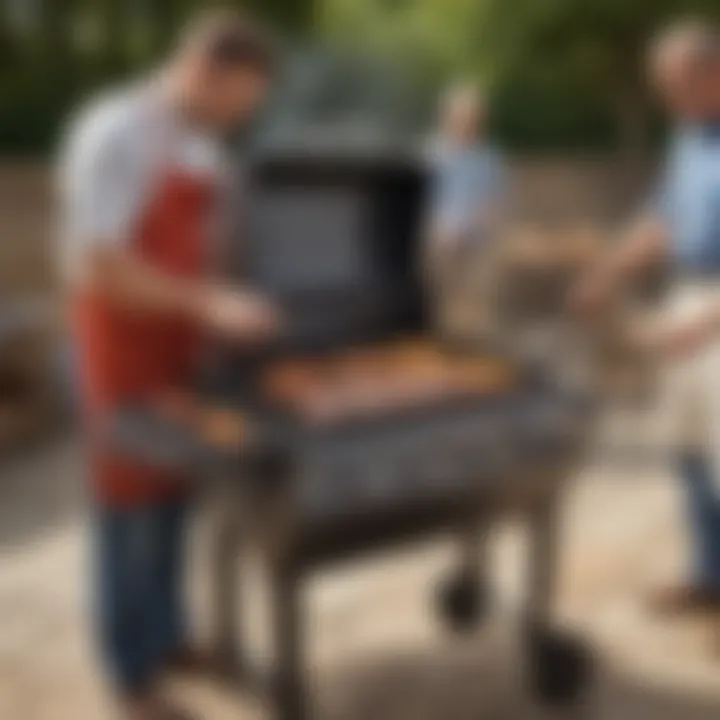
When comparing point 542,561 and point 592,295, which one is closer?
point 542,561

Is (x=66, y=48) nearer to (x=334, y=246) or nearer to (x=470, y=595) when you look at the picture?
(x=334, y=246)

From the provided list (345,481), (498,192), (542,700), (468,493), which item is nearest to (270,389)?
(345,481)

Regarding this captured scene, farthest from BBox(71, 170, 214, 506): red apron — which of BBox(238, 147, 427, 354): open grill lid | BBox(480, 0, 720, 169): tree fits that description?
BBox(480, 0, 720, 169): tree

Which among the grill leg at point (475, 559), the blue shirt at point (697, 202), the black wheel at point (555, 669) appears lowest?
the black wheel at point (555, 669)

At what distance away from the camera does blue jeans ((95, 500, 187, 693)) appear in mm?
1773

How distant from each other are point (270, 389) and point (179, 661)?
0.46 meters

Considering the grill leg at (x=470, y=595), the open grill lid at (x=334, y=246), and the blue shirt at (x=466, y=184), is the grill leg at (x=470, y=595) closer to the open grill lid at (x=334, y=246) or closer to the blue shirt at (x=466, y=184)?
the open grill lid at (x=334, y=246)

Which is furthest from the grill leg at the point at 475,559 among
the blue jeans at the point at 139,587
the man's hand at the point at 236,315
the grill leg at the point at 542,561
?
the man's hand at the point at 236,315

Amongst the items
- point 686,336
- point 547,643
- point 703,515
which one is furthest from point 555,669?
point 686,336

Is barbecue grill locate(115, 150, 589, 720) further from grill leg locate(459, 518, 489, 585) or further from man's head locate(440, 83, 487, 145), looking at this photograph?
man's head locate(440, 83, 487, 145)

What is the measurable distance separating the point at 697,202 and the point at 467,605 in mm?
751

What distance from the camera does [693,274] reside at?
201 cm

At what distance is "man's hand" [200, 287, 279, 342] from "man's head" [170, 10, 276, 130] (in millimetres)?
227

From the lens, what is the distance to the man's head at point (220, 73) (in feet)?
5.40
